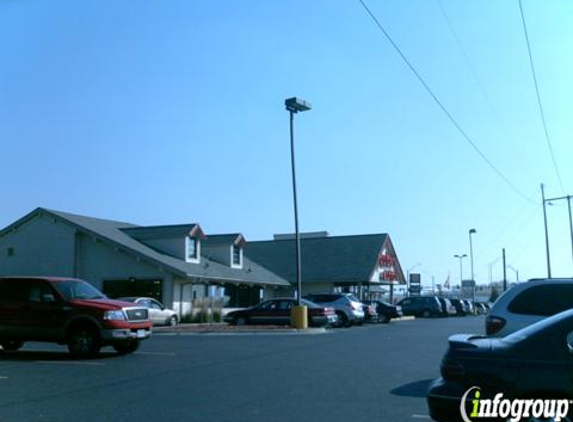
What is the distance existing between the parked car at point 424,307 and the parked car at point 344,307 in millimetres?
17521

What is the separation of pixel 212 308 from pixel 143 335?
18.9 metres

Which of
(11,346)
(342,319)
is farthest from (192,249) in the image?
(11,346)

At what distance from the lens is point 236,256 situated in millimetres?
44312

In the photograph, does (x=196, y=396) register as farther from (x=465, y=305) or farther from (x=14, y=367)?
(x=465, y=305)

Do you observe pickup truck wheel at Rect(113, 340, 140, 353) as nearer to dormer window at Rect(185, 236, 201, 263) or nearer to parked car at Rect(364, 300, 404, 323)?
dormer window at Rect(185, 236, 201, 263)

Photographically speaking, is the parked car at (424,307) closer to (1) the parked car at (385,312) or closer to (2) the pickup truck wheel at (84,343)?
(1) the parked car at (385,312)

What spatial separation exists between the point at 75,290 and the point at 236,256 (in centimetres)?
2720

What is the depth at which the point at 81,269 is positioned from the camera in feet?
119

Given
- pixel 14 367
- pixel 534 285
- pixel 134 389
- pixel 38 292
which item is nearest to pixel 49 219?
pixel 38 292

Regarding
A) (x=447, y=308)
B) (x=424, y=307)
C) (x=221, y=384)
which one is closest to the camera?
(x=221, y=384)

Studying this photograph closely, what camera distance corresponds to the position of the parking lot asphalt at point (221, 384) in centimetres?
938

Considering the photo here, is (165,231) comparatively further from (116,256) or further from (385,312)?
(385,312)

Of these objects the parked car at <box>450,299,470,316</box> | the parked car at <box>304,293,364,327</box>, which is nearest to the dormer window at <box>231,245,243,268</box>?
the parked car at <box>304,293,364,327</box>

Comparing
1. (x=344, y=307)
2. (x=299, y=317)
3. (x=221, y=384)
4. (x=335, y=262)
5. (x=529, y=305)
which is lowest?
(x=221, y=384)
